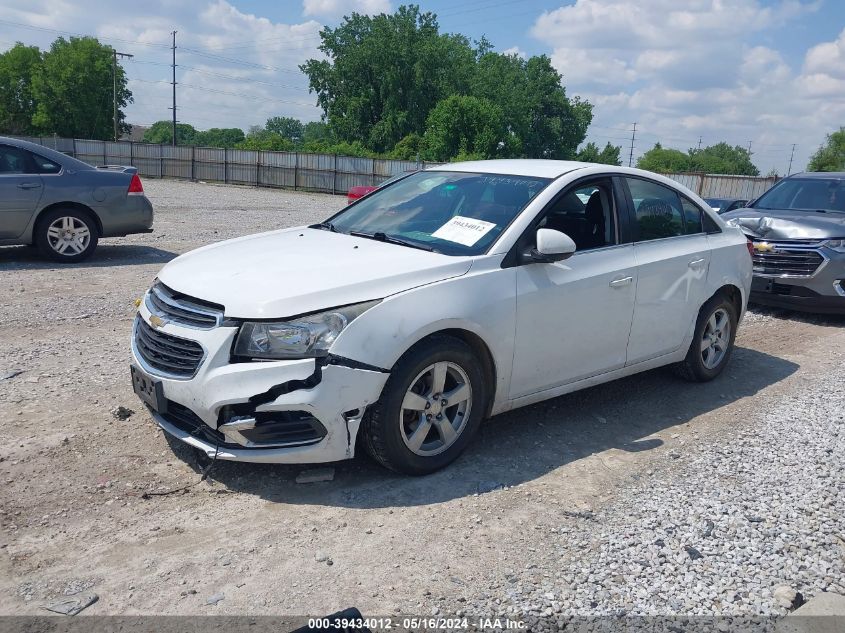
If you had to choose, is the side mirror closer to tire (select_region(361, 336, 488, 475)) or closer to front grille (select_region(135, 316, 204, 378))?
tire (select_region(361, 336, 488, 475))

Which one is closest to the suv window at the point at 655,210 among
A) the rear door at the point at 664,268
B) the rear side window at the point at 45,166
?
the rear door at the point at 664,268

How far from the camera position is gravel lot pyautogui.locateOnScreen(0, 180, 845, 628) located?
2998 mm

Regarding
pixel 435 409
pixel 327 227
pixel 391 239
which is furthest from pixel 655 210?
pixel 435 409

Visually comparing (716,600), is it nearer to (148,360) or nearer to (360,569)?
(360,569)

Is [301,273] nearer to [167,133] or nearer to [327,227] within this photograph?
[327,227]

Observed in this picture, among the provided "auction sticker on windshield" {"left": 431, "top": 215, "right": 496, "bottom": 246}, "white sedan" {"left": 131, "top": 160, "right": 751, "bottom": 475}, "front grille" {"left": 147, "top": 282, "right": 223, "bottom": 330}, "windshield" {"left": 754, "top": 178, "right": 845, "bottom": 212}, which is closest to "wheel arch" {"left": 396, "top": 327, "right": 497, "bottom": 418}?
"white sedan" {"left": 131, "top": 160, "right": 751, "bottom": 475}

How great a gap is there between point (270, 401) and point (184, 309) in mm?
746

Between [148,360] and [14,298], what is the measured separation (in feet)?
15.4

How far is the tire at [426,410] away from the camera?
12.2 feet

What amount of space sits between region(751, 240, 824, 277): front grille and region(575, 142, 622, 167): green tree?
6245cm

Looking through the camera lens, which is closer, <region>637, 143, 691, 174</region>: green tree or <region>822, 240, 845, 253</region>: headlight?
<region>822, 240, 845, 253</region>: headlight

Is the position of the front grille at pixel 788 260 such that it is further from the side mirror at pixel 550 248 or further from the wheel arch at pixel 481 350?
the wheel arch at pixel 481 350

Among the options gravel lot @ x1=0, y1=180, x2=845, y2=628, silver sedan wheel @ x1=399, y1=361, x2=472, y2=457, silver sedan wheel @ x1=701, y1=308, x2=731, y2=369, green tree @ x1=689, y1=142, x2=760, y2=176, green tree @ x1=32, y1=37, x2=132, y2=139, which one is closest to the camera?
gravel lot @ x1=0, y1=180, x2=845, y2=628

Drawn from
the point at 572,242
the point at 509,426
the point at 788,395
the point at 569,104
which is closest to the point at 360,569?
the point at 509,426
